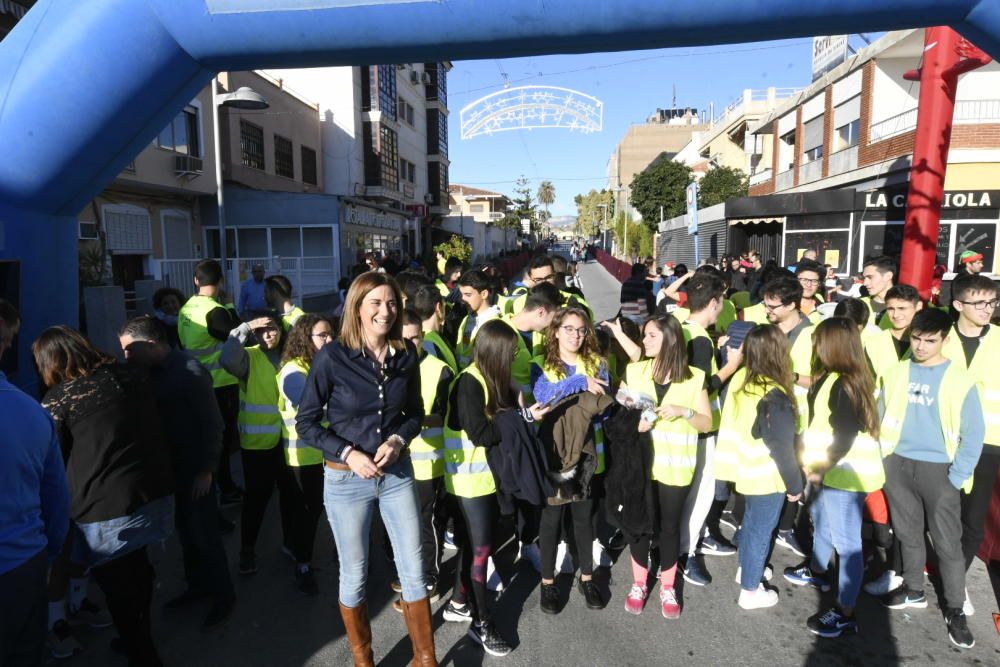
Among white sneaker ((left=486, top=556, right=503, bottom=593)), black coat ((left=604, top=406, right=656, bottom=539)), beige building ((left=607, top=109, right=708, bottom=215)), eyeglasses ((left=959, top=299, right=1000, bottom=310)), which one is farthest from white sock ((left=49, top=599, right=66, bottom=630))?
beige building ((left=607, top=109, right=708, bottom=215))

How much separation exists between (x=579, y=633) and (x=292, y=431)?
79.9 inches

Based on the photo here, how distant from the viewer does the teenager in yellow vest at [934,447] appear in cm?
337

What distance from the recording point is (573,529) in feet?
12.3

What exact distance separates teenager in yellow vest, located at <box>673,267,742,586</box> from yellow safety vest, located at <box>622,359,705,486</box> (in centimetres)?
25

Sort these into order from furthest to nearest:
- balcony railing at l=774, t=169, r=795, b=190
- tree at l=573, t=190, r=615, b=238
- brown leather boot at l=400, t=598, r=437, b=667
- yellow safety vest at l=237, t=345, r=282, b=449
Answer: tree at l=573, t=190, r=615, b=238
balcony railing at l=774, t=169, r=795, b=190
yellow safety vest at l=237, t=345, r=282, b=449
brown leather boot at l=400, t=598, r=437, b=667

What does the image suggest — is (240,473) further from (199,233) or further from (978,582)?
(199,233)

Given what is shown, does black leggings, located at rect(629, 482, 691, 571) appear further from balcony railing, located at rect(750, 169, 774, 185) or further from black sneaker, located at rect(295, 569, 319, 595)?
balcony railing, located at rect(750, 169, 774, 185)

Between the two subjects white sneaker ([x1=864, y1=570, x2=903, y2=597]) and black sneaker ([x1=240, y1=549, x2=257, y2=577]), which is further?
black sneaker ([x1=240, y1=549, x2=257, y2=577])

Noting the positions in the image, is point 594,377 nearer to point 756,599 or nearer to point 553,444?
point 553,444

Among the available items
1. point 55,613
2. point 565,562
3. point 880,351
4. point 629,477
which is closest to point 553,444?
point 629,477

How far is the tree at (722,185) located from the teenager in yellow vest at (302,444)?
33.6 meters

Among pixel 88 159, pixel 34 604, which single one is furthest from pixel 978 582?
pixel 88 159

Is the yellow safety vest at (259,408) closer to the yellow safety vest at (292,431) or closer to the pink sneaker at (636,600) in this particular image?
the yellow safety vest at (292,431)

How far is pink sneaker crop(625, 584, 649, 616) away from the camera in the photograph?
3674 mm
